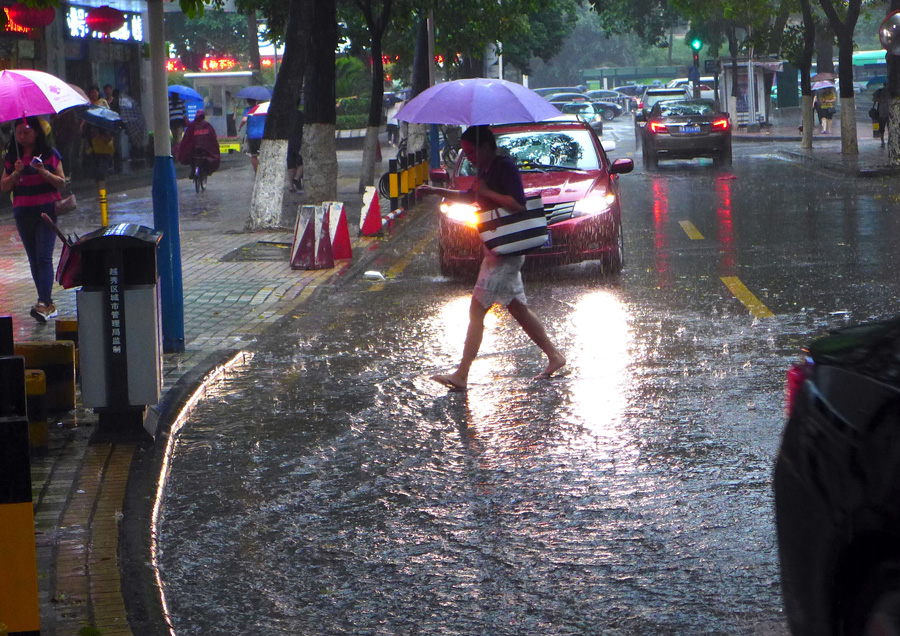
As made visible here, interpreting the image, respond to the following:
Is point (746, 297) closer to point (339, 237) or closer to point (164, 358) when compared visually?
point (164, 358)

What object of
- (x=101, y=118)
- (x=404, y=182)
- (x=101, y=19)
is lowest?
(x=404, y=182)

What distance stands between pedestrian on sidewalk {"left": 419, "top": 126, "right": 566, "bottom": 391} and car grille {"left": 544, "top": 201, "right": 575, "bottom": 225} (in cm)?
410

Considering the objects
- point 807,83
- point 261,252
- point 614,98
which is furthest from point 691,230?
point 614,98

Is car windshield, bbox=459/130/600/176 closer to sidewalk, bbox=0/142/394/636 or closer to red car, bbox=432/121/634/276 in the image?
red car, bbox=432/121/634/276

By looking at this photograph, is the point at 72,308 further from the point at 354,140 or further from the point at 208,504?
the point at 354,140

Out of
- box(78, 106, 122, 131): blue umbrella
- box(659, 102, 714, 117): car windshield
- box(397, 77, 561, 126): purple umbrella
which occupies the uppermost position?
box(659, 102, 714, 117): car windshield

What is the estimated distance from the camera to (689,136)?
2842cm

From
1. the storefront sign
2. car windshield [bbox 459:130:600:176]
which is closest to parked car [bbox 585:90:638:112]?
the storefront sign

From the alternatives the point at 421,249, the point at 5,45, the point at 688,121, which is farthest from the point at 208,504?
the point at 688,121

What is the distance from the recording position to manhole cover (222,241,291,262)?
47.2 ft

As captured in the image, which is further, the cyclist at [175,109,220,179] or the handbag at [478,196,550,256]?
the cyclist at [175,109,220,179]

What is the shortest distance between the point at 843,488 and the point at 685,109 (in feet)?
91.6

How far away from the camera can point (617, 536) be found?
16.4ft

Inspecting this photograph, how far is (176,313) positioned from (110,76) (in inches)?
Result: 911
